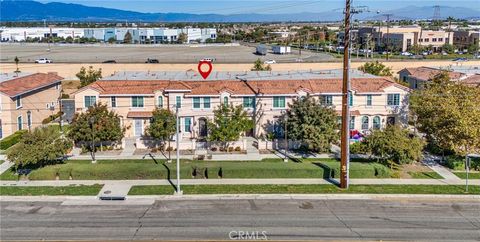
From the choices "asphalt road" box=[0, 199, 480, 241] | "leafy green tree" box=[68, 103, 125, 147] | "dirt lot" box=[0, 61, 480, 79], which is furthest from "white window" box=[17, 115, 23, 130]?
"dirt lot" box=[0, 61, 480, 79]

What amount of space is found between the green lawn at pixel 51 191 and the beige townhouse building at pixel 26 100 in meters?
14.0

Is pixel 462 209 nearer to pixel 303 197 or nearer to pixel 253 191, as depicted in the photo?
pixel 303 197

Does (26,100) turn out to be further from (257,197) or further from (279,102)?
(257,197)

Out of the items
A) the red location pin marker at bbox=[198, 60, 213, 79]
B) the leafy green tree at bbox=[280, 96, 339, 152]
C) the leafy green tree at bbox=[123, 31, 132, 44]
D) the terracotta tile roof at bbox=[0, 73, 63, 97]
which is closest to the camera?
the leafy green tree at bbox=[280, 96, 339, 152]

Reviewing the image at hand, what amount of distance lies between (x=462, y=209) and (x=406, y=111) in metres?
17.6

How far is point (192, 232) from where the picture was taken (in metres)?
22.9

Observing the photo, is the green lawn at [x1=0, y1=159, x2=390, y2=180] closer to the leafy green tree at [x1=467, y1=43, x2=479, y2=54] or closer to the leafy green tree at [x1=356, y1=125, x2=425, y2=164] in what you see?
the leafy green tree at [x1=356, y1=125, x2=425, y2=164]

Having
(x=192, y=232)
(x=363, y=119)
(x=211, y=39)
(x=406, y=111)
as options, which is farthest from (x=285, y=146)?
(x=211, y=39)

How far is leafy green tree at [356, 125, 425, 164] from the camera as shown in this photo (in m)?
32.9

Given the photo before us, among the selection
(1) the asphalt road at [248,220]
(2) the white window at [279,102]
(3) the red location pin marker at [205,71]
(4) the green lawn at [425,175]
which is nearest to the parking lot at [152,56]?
(3) the red location pin marker at [205,71]

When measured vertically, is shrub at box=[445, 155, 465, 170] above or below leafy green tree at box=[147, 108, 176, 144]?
below

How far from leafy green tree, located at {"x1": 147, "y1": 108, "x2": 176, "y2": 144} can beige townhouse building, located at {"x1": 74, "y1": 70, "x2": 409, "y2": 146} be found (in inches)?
155

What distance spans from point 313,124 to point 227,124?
6.64 m

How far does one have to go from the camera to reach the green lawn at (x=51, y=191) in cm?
2892
